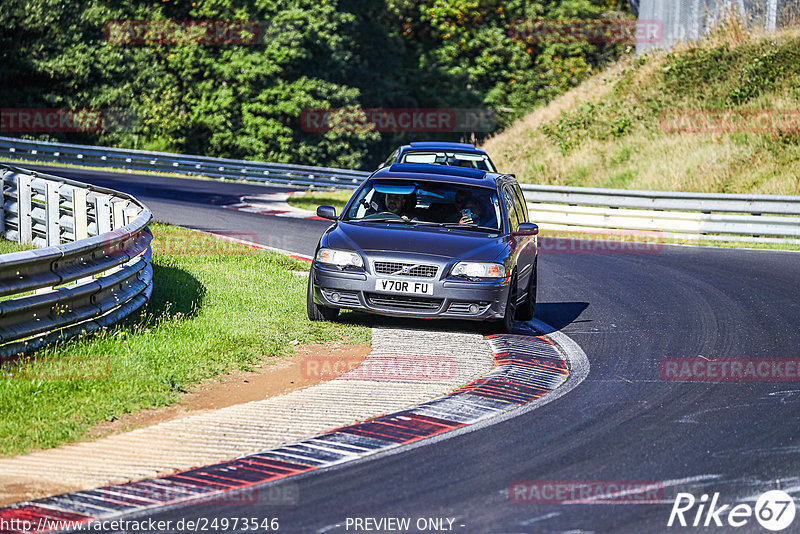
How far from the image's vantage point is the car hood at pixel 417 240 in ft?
34.7

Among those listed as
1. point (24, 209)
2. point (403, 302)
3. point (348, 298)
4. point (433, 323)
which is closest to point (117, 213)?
point (24, 209)

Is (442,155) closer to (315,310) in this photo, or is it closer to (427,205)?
(427,205)

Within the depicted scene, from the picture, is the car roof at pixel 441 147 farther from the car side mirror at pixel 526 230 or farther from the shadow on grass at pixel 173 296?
the car side mirror at pixel 526 230

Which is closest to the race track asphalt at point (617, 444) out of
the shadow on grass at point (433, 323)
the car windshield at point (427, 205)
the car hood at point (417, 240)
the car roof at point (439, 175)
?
the shadow on grass at point (433, 323)

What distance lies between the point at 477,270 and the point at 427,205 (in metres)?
1.45

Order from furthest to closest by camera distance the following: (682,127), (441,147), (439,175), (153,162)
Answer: (153,162), (682,127), (441,147), (439,175)

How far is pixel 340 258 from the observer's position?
34.7 feet

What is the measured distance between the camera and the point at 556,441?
269 inches

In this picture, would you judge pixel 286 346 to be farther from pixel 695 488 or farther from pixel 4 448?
pixel 695 488

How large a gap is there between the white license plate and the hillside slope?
18181 millimetres

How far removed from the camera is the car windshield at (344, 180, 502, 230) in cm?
1152

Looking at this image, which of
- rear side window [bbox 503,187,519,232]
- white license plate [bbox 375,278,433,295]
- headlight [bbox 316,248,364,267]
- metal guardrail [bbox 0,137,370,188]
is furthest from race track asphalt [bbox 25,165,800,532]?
metal guardrail [bbox 0,137,370,188]

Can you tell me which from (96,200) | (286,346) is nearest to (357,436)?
(286,346)

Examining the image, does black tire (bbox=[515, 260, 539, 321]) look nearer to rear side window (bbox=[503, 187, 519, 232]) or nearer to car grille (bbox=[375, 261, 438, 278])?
rear side window (bbox=[503, 187, 519, 232])
